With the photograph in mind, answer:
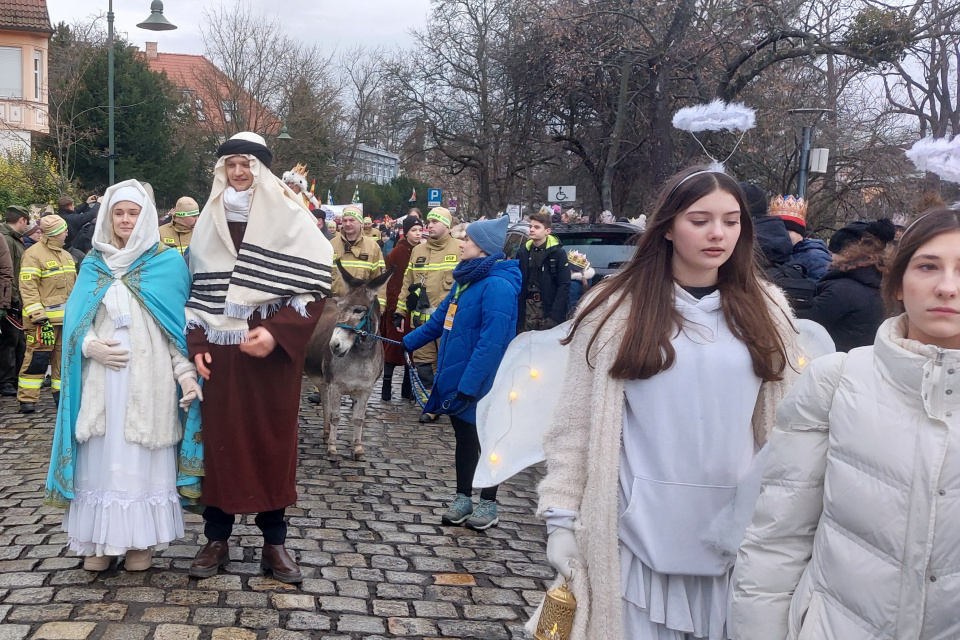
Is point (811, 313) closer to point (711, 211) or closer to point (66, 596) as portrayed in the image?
point (711, 211)

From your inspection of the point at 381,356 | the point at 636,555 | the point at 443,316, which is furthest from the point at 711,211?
the point at 381,356

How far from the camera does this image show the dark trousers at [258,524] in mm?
4629

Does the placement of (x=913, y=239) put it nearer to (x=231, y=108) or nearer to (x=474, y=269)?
(x=474, y=269)

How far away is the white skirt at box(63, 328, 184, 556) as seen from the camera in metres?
4.40

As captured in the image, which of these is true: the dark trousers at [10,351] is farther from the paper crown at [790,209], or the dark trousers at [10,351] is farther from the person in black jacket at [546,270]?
the paper crown at [790,209]

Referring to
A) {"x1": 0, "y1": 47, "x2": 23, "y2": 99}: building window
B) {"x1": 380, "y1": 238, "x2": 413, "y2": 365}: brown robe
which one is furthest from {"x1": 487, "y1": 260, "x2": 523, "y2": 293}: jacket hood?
{"x1": 0, "y1": 47, "x2": 23, "y2": 99}: building window

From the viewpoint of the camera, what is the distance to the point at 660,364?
2477 mm

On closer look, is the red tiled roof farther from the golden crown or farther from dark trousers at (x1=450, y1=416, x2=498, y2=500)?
dark trousers at (x1=450, y1=416, x2=498, y2=500)

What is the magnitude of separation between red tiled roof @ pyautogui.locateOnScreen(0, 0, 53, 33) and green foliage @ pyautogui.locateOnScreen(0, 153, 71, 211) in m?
13.7

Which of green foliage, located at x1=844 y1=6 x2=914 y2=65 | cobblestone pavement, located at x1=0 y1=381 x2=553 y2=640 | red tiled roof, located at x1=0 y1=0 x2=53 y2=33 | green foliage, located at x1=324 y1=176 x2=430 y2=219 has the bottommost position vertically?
cobblestone pavement, located at x1=0 y1=381 x2=553 y2=640

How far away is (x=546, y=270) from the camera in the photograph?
9.76 m

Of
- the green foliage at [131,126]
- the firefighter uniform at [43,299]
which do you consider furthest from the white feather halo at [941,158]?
the green foliage at [131,126]

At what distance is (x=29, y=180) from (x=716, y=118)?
25.0 metres

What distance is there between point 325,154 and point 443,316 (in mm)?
35018
